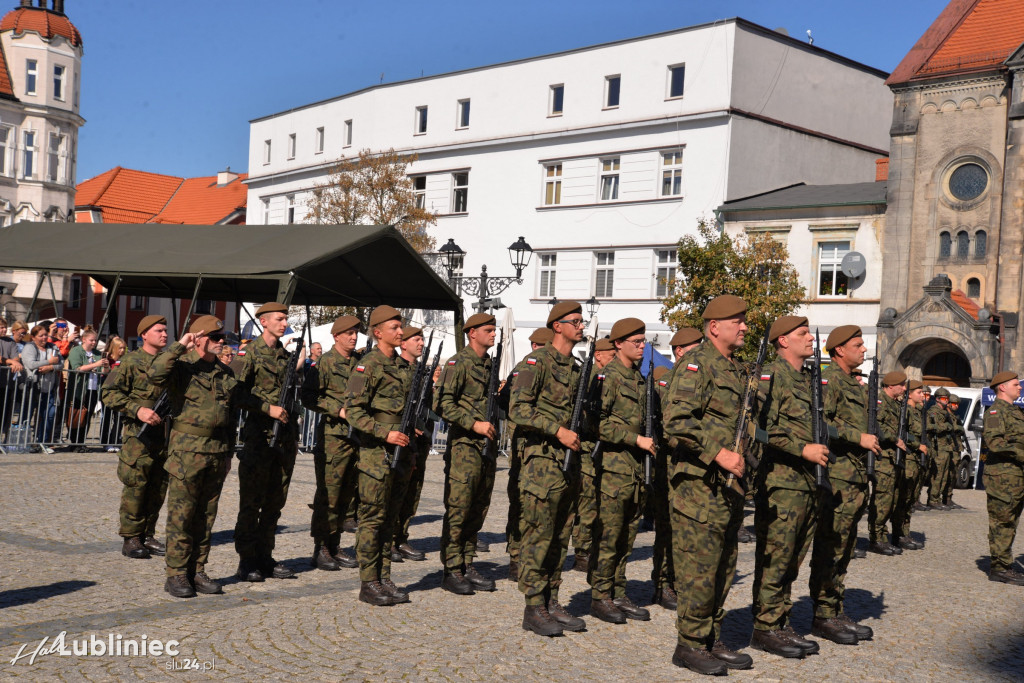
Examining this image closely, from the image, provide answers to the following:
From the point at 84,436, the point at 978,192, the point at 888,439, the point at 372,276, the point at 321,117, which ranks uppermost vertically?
the point at 321,117

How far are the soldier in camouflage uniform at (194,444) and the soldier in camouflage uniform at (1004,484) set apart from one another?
7.68m

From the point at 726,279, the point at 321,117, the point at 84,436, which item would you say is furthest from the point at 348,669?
the point at 321,117

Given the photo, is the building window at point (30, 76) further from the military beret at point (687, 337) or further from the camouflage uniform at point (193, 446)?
the military beret at point (687, 337)

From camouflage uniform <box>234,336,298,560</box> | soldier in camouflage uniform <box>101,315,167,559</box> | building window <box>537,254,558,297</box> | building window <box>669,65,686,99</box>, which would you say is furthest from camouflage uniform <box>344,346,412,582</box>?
building window <box>537,254,558,297</box>

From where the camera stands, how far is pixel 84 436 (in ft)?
57.0

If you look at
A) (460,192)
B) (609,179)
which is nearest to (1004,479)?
(609,179)

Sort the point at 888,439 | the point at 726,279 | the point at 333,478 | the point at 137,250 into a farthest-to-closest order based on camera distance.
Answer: the point at 726,279 < the point at 137,250 < the point at 888,439 < the point at 333,478

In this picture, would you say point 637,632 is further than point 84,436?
No

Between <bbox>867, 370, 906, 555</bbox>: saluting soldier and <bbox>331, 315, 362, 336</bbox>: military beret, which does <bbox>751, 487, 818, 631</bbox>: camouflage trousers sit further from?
<bbox>331, 315, 362, 336</bbox>: military beret

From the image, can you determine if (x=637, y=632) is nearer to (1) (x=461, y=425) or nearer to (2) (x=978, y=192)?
(1) (x=461, y=425)

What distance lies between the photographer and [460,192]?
147 ft

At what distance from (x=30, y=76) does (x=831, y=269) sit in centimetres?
4096

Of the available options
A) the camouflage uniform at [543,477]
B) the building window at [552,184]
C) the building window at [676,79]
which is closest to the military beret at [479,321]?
the camouflage uniform at [543,477]

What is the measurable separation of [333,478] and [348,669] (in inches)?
123
